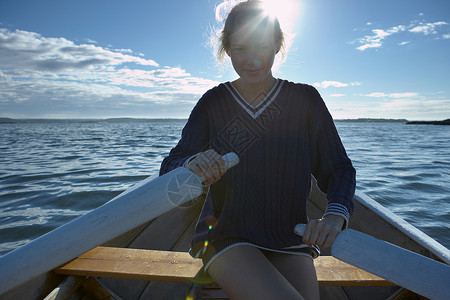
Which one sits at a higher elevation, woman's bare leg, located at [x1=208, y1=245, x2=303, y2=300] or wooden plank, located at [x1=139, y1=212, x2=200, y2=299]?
woman's bare leg, located at [x1=208, y1=245, x2=303, y2=300]

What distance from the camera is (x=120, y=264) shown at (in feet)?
6.03

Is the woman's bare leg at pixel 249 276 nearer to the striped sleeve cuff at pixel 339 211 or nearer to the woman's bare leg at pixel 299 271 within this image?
the woman's bare leg at pixel 299 271

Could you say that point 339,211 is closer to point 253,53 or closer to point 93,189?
point 253,53

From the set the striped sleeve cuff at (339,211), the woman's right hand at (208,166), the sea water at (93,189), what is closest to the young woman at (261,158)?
the striped sleeve cuff at (339,211)

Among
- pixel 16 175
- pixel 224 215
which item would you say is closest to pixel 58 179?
pixel 16 175

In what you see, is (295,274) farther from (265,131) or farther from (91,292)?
(91,292)

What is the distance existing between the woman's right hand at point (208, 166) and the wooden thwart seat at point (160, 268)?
0.68 metres

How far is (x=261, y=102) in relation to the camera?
1.66 meters

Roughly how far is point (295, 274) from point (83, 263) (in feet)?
4.38

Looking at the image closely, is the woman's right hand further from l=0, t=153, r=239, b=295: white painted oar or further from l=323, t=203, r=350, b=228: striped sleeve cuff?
l=323, t=203, r=350, b=228: striped sleeve cuff

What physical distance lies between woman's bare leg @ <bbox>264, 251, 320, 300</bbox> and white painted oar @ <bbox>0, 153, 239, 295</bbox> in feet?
2.13

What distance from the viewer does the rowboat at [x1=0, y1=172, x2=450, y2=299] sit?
69.2 inches

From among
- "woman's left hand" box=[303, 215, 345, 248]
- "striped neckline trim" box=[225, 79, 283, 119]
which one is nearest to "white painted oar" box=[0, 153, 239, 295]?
"woman's left hand" box=[303, 215, 345, 248]


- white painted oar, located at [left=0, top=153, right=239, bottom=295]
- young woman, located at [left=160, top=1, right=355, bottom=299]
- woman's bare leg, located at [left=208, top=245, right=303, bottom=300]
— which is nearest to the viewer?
white painted oar, located at [left=0, top=153, right=239, bottom=295]
